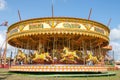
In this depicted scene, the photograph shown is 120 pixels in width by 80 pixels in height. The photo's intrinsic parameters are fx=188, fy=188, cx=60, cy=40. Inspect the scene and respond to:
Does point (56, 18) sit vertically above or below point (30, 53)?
above

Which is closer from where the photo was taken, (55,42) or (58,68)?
(58,68)

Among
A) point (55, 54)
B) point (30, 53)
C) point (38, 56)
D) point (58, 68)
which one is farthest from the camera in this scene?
point (30, 53)

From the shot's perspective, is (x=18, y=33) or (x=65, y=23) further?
(x=18, y=33)

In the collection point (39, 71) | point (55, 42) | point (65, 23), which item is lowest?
point (39, 71)

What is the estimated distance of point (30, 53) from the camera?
73.9 ft

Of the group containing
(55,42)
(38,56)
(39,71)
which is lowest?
(39,71)

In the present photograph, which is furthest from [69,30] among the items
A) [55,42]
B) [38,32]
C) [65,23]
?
[55,42]

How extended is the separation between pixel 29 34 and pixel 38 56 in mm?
2272

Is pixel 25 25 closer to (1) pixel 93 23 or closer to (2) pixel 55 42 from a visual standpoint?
(2) pixel 55 42

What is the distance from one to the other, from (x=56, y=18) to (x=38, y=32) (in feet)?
6.96

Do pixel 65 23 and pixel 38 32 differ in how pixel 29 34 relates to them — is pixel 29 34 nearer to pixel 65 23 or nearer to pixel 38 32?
pixel 38 32

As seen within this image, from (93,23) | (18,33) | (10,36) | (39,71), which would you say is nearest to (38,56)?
(39,71)

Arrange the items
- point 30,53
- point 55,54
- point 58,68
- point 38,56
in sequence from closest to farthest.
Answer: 1. point 58,68
2. point 38,56
3. point 55,54
4. point 30,53

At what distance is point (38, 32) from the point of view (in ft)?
57.3
